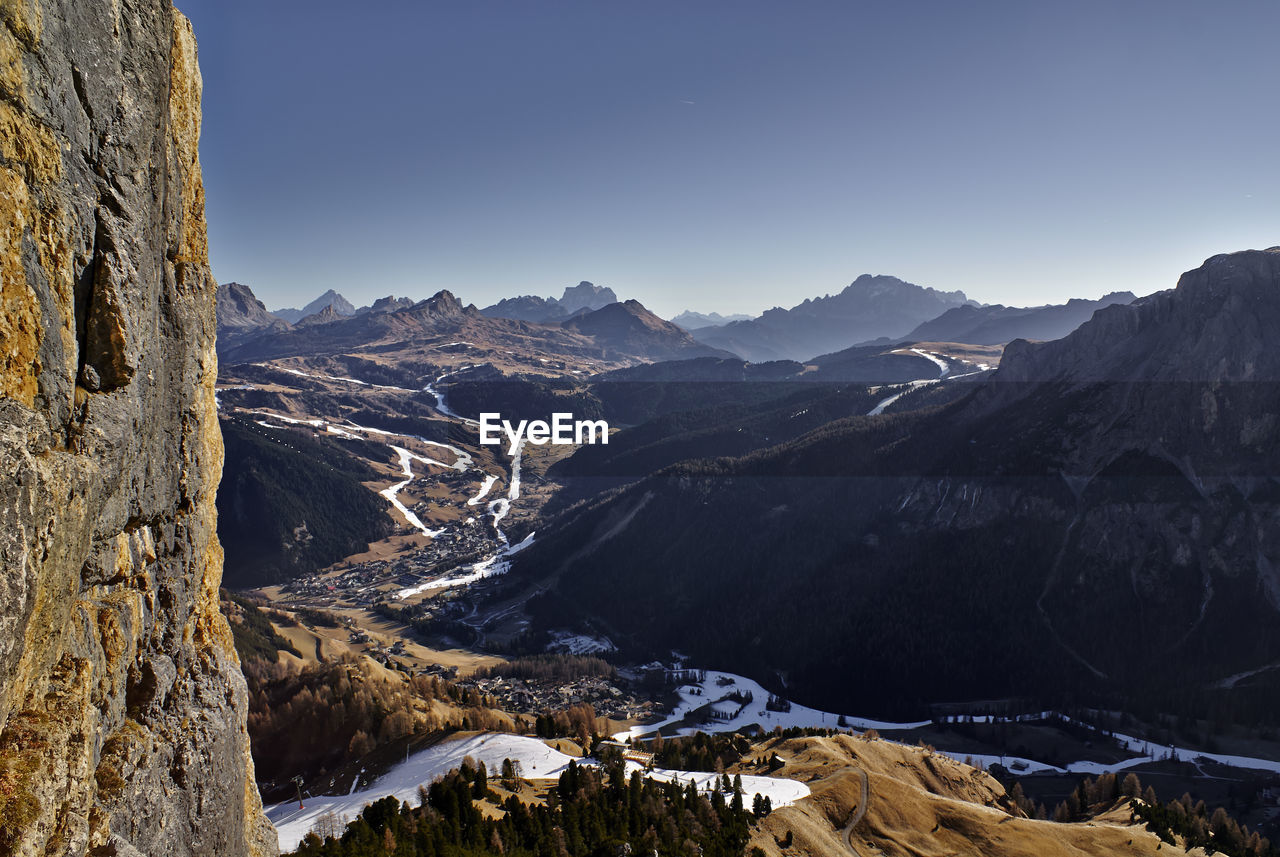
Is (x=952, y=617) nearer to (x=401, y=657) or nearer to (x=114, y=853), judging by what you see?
(x=401, y=657)

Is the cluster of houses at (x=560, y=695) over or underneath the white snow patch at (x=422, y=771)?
underneath

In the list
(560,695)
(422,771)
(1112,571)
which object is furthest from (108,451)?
(1112,571)

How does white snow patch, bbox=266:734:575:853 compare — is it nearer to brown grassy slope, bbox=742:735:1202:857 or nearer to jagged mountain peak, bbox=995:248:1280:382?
brown grassy slope, bbox=742:735:1202:857

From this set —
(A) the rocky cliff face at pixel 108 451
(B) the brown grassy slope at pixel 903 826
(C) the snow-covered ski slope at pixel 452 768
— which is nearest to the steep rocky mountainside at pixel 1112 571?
(B) the brown grassy slope at pixel 903 826

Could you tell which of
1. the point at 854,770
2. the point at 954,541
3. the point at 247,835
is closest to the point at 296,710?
the point at 854,770

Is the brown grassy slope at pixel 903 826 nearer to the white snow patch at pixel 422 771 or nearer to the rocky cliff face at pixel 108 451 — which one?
the white snow patch at pixel 422 771

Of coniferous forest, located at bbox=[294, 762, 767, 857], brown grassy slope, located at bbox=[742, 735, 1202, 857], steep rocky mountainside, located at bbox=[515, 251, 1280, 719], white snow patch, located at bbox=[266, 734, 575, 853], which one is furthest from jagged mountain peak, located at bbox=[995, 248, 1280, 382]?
white snow patch, located at bbox=[266, 734, 575, 853]

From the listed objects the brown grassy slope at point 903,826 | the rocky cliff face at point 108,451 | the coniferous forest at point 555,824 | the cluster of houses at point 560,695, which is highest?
the rocky cliff face at point 108,451

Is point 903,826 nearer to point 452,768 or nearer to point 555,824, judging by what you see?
point 555,824
